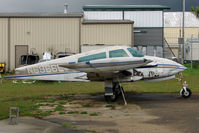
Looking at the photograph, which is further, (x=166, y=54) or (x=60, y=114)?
(x=166, y=54)

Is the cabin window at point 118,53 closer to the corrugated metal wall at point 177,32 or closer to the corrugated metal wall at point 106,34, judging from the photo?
the corrugated metal wall at point 106,34

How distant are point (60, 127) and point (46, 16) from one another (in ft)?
84.7

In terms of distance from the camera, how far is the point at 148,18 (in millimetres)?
37406

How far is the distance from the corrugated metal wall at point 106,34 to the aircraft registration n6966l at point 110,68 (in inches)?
722

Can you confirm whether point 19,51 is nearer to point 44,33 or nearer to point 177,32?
point 44,33

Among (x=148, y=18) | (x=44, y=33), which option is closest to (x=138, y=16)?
(x=148, y=18)

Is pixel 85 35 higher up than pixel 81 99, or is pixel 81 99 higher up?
pixel 85 35

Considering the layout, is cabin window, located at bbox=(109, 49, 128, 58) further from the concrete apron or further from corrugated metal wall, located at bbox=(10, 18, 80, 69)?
corrugated metal wall, located at bbox=(10, 18, 80, 69)

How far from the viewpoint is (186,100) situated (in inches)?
527

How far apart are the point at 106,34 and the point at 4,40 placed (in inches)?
Answer: 438

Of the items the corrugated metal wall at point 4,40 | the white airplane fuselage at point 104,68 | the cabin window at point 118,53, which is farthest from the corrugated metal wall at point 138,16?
the cabin window at point 118,53

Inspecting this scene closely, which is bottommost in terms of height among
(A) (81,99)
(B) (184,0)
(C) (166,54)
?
(A) (81,99)

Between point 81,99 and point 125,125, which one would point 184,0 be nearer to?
point 81,99

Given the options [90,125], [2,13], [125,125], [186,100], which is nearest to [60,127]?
[90,125]
